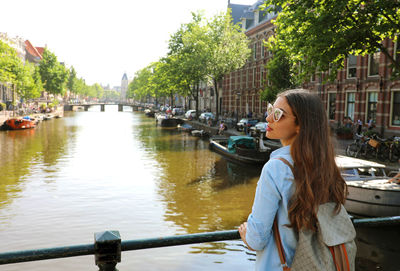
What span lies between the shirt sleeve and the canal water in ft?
25.0

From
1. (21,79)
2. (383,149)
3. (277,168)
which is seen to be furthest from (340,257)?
(21,79)

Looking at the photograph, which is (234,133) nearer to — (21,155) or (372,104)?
(372,104)

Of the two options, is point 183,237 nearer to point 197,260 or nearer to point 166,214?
point 197,260

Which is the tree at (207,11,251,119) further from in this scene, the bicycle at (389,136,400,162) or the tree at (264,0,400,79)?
the tree at (264,0,400,79)

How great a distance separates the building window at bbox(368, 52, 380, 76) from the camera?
25047 mm

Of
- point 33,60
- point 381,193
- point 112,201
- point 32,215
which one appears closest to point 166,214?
point 112,201

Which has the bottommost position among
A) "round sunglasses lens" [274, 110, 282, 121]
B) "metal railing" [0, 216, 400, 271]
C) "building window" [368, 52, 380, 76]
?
"metal railing" [0, 216, 400, 271]

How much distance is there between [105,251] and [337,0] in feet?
43.6

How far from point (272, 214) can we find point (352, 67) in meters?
28.2

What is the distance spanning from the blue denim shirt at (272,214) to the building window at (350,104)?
90.4 ft

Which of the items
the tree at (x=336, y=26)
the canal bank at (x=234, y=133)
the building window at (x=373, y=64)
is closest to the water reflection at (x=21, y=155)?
the tree at (x=336, y=26)

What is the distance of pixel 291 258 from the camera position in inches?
70.1

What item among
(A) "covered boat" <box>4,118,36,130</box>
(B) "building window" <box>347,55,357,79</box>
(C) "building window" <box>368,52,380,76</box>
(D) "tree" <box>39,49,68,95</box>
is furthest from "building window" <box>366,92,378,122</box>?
(D) "tree" <box>39,49,68,95</box>

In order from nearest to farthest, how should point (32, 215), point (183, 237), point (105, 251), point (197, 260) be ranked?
point (105, 251) → point (183, 237) → point (197, 260) → point (32, 215)
